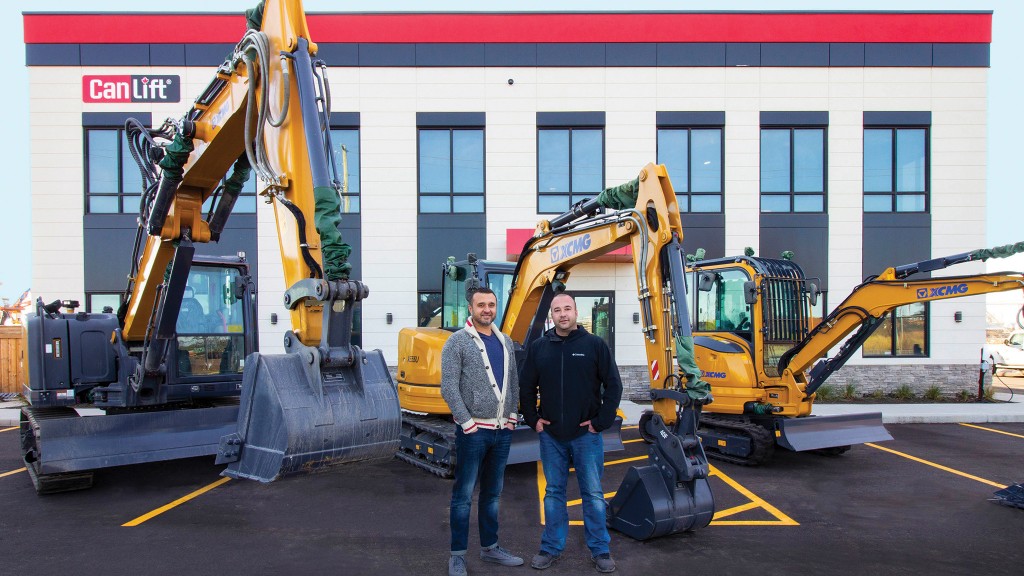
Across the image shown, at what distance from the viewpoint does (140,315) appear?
23.3 feet

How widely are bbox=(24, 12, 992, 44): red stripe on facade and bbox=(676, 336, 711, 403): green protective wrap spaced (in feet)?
35.2

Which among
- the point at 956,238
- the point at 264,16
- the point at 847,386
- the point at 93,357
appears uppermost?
the point at 264,16

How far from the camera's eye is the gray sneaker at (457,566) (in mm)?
4414

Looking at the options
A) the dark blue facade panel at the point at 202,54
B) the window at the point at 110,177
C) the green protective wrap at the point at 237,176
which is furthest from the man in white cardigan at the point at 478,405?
the dark blue facade panel at the point at 202,54

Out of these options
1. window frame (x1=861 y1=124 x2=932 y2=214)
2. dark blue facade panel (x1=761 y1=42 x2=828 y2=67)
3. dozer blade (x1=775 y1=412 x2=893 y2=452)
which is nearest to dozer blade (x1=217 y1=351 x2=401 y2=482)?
dozer blade (x1=775 y1=412 x2=893 y2=452)

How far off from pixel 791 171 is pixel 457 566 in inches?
530

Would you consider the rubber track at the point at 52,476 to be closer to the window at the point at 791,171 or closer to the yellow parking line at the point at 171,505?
the yellow parking line at the point at 171,505

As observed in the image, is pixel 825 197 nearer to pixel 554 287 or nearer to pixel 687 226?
pixel 687 226

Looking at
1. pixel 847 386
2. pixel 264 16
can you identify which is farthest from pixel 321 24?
Result: pixel 847 386

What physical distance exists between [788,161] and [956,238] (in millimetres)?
4419

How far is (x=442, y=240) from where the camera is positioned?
14312mm

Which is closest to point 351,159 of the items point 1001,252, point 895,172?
point 1001,252

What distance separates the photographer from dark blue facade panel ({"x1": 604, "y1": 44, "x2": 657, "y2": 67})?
1442 cm

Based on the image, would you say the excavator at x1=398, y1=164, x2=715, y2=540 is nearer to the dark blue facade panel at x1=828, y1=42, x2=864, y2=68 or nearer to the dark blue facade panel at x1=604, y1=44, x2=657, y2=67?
the dark blue facade panel at x1=604, y1=44, x2=657, y2=67
